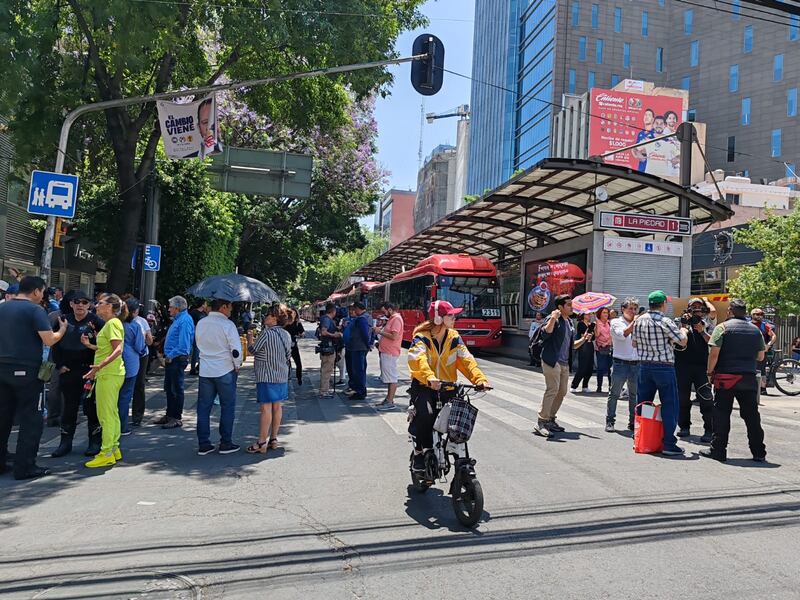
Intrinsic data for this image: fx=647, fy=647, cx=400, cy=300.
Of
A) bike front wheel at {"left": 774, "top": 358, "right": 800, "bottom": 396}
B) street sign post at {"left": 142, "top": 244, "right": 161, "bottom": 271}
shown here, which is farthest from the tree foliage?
bike front wheel at {"left": 774, "top": 358, "right": 800, "bottom": 396}

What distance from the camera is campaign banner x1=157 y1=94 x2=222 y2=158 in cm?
1281

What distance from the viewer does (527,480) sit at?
6289mm

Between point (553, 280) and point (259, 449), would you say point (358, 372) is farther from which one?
point (553, 280)

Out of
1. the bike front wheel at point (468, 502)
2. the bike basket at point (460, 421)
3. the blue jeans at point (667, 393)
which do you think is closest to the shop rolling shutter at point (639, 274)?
the blue jeans at point (667, 393)

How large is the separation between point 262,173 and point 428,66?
7616 mm

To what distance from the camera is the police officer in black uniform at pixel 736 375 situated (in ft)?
23.5

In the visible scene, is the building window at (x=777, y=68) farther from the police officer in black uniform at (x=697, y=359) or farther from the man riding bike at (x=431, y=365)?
the man riding bike at (x=431, y=365)

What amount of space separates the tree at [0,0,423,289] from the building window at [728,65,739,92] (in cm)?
6496

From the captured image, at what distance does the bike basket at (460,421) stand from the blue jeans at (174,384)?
206 inches

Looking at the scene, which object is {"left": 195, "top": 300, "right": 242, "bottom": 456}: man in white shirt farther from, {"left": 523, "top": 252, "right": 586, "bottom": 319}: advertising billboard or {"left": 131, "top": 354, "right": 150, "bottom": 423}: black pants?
{"left": 523, "top": 252, "right": 586, "bottom": 319}: advertising billboard

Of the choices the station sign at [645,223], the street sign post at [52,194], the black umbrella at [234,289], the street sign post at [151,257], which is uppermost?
the station sign at [645,223]

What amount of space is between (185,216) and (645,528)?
1599 cm

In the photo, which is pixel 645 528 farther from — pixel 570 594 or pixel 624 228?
pixel 624 228

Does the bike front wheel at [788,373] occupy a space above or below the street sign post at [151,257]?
below
